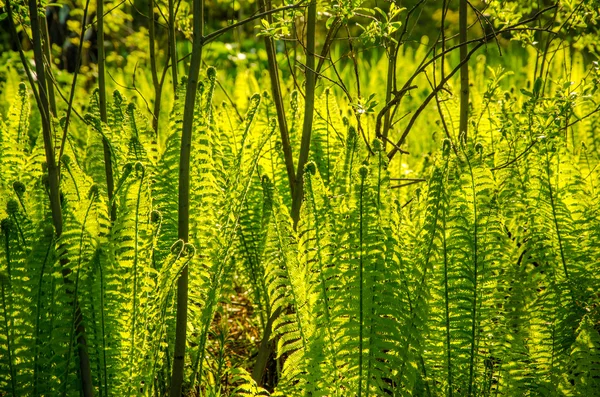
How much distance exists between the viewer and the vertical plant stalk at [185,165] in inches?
57.7

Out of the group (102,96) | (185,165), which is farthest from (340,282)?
(102,96)

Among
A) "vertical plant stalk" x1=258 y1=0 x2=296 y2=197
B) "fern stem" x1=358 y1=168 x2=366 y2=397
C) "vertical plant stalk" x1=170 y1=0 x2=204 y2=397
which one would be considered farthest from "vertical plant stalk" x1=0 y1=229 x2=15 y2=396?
"vertical plant stalk" x1=258 y1=0 x2=296 y2=197

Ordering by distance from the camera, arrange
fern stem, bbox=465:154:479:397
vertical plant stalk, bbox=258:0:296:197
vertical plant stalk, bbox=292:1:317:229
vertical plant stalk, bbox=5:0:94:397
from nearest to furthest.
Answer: vertical plant stalk, bbox=5:0:94:397 → fern stem, bbox=465:154:479:397 → vertical plant stalk, bbox=292:1:317:229 → vertical plant stalk, bbox=258:0:296:197

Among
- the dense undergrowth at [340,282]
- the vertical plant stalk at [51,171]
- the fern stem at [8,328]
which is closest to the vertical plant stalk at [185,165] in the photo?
the dense undergrowth at [340,282]

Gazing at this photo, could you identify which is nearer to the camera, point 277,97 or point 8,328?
point 8,328

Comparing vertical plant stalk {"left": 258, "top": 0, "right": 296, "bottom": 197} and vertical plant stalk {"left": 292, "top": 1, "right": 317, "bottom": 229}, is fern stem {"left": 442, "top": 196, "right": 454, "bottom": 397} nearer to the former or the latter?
vertical plant stalk {"left": 292, "top": 1, "right": 317, "bottom": 229}

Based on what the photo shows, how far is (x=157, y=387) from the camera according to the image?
1.84 m

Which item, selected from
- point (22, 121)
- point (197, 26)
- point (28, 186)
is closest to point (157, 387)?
point (28, 186)

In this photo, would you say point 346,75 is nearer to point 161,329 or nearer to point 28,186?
point 28,186

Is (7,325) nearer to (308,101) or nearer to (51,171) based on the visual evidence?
(51,171)

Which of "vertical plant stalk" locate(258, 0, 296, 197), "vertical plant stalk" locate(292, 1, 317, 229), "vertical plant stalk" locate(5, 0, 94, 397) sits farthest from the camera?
"vertical plant stalk" locate(258, 0, 296, 197)

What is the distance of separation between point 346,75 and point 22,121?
3.20 metres

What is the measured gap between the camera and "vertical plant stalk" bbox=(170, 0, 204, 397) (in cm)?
147

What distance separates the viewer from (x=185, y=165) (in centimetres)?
150
